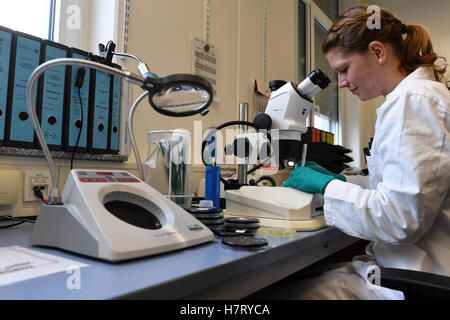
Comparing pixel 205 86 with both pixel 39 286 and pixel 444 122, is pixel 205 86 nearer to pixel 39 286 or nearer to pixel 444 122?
pixel 39 286

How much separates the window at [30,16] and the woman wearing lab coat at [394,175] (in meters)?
1.07

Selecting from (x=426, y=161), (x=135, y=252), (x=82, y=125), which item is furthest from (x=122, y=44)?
(x=426, y=161)

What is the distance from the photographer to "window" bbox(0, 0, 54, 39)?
1.15 m

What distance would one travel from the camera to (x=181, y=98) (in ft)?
2.14

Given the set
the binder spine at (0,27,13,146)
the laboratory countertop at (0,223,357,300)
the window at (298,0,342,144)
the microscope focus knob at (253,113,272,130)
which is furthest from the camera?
the window at (298,0,342,144)

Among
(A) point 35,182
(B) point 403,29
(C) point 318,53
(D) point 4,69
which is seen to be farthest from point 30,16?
(C) point 318,53

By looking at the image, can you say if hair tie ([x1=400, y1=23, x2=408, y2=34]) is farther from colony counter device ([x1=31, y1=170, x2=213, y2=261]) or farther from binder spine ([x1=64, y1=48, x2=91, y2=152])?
binder spine ([x1=64, y1=48, x2=91, y2=152])

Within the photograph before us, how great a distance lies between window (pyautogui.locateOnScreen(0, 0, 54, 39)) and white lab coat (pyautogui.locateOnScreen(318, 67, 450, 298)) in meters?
1.19

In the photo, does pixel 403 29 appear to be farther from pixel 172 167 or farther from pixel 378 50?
pixel 172 167

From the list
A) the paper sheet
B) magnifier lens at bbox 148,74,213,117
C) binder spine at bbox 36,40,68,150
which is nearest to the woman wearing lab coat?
magnifier lens at bbox 148,74,213,117

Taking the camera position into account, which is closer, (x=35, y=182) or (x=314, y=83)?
(x=35, y=182)

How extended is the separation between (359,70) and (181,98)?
69cm

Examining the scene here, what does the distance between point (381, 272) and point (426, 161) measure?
0.28 meters

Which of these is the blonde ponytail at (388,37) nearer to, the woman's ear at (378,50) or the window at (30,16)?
the woman's ear at (378,50)
